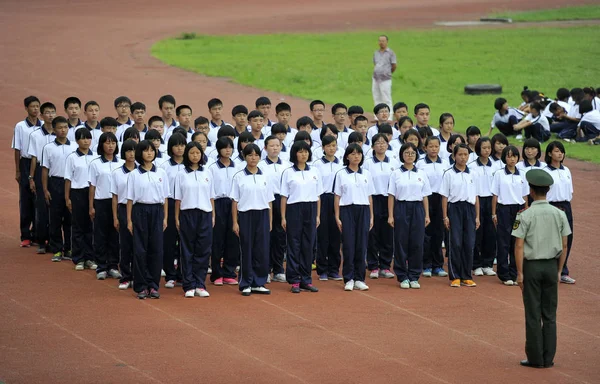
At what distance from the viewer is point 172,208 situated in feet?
37.3

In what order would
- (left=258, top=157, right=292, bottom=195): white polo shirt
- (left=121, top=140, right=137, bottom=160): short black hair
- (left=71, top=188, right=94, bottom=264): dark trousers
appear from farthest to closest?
(left=71, top=188, right=94, bottom=264): dark trousers
(left=258, top=157, right=292, bottom=195): white polo shirt
(left=121, top=140, right=137, bottom=160): short black hair

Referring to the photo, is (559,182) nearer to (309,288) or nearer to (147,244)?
(309,288)

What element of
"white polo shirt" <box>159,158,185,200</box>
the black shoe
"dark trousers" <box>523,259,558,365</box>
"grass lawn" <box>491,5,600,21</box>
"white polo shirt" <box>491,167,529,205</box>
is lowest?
the black shoe

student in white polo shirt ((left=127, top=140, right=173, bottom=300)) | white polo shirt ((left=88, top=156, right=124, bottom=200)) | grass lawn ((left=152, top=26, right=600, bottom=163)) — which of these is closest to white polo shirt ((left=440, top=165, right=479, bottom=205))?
student in white polo shirt ((left=127, top=140, right=173, bottom=300))

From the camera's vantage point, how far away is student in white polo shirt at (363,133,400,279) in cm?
1216

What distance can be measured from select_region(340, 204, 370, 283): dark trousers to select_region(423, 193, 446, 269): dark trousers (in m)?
1.16

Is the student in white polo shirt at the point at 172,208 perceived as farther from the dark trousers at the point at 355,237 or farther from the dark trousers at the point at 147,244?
the dark trousers at the point at 355,237

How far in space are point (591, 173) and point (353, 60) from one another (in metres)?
12.2

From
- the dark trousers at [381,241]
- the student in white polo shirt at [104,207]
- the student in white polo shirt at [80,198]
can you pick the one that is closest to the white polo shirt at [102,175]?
the student in white polo shirt at [104,207]

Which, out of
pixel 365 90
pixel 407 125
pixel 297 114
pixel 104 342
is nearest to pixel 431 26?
pixel 365 90

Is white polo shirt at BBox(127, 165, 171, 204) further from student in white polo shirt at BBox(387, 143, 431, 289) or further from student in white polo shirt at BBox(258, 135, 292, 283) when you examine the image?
student in white polo shirt at BBox(387, 143, 431, 289)

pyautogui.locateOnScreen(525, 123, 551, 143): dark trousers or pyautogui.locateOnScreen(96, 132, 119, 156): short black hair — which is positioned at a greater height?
pyautogui.locateOnScreen(96, 132, 119, 156): short black hair

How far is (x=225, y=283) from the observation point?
11.7 meters

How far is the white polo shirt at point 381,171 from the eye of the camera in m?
12.2
